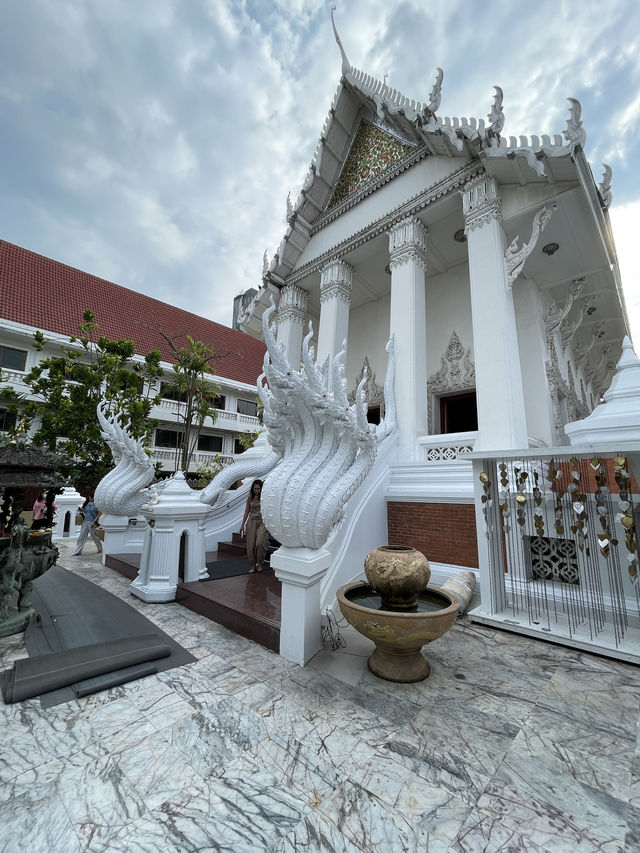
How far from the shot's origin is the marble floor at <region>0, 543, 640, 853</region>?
1.30 m

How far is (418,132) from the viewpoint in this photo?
21.1 feet

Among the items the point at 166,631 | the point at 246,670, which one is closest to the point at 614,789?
the point at 246,670

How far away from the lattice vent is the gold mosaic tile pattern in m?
7.53

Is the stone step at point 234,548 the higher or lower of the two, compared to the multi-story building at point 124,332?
lower

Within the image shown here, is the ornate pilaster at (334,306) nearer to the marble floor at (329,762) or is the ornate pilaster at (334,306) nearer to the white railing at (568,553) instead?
the white railing at (568,553)

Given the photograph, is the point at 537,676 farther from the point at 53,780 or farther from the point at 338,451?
the point at 53,780

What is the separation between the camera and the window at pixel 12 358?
39.7ft

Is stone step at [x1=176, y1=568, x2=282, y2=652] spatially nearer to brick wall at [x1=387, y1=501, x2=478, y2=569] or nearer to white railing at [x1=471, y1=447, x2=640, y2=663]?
brick wall at [x1=387, y1=501, x2=478, y2=569]

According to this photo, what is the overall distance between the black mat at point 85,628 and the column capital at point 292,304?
692 centimetres

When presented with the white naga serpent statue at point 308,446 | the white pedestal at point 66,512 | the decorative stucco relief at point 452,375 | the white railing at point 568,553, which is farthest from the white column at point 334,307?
the white pedestal at point 66,512

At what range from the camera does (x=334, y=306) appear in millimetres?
7695

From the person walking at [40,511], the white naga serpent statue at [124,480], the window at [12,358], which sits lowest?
the person walking at [40,511]

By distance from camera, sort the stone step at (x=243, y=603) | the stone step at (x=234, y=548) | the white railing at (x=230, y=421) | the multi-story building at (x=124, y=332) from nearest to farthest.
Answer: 1. the stone step at (x=243, y=603)
2. the stone step at (x=234, y=548)
3. the multi-story building at (x=124, y=332)
4. the white railing at (x=230, y=421)

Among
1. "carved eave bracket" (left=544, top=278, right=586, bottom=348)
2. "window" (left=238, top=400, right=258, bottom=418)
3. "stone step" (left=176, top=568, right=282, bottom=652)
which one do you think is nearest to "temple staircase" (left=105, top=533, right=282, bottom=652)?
"stone step" (left=176, top=568, right=282, bottom=652)
